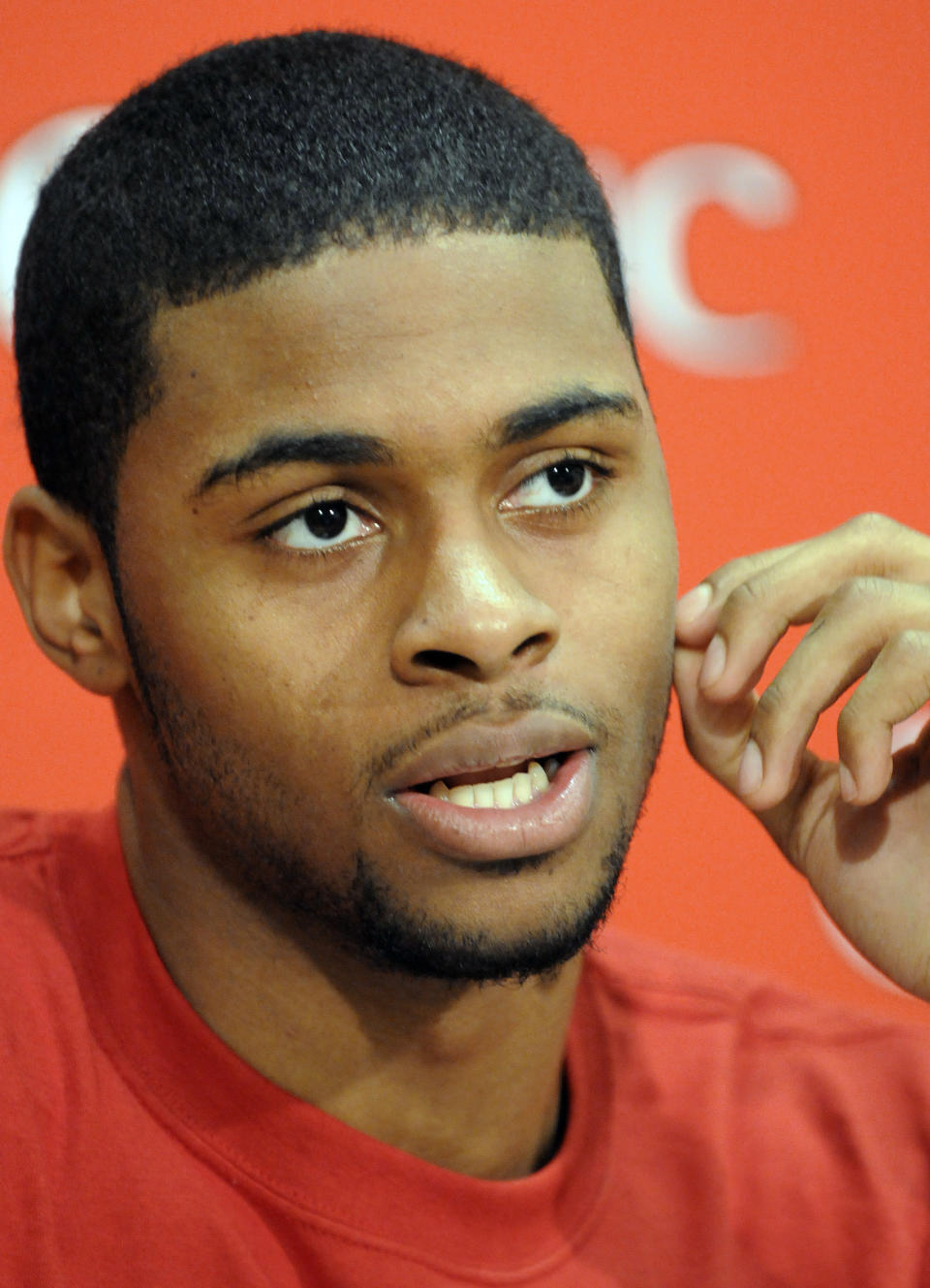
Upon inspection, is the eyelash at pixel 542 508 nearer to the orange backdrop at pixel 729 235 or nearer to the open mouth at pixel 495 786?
the open mouth at pixel 495 786

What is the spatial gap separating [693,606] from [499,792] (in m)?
0.29

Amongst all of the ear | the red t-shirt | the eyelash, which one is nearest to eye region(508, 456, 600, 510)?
the eyelash

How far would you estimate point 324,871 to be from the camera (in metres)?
1.06

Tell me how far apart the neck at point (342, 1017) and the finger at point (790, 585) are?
12.2 inches

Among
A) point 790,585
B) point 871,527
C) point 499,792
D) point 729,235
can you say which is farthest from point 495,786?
point 729,235

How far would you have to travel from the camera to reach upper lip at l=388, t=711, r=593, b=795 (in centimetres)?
99

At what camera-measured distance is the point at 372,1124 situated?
118 cm

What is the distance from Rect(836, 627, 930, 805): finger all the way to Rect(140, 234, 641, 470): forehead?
0.33m

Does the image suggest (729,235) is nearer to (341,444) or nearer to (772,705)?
(772,705)

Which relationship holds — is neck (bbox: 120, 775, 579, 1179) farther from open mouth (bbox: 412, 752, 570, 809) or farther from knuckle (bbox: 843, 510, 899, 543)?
knuckle (bbox: 843, 510, 899, 543)

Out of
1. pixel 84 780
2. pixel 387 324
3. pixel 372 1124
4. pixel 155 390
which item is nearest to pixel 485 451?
pixel 387 324

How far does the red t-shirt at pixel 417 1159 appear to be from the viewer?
108 cm

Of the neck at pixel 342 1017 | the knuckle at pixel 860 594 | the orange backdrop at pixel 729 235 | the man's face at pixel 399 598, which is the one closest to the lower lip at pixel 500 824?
the man's face at pixel 399 598

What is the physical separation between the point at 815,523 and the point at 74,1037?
1.32 meters
